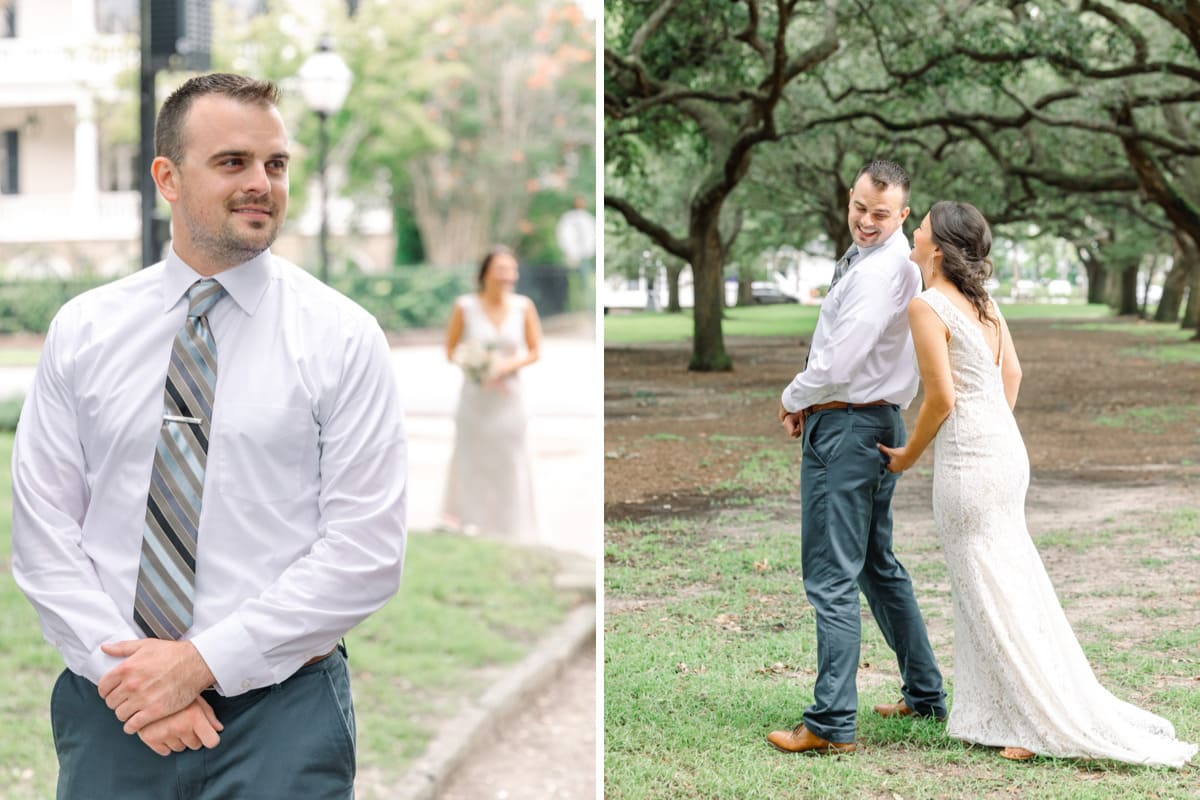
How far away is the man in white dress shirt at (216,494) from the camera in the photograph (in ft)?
7.01

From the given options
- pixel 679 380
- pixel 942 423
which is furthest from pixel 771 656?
pixel 679 380

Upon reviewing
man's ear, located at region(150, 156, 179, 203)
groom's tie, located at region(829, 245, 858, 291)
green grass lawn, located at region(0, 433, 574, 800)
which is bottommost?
green grass lawn, located at region(0, 433, 574, 800)

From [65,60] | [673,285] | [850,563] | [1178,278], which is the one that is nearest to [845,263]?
[850,563]

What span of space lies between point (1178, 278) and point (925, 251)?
289 inches

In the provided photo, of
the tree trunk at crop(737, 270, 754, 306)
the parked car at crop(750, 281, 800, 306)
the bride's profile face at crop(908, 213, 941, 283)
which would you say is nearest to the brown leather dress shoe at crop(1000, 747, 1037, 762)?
the bride's profile face at crop(908, 213, 941, 283)

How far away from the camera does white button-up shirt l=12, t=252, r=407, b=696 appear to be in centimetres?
213

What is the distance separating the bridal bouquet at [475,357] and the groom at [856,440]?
4050mm

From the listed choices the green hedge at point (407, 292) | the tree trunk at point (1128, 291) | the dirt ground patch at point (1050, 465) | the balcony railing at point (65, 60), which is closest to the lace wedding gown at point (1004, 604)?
the dirt ground patch at point (1050, 465)

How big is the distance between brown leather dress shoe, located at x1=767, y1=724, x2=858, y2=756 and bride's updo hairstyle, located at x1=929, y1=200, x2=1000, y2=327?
1.11 m

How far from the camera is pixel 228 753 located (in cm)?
216

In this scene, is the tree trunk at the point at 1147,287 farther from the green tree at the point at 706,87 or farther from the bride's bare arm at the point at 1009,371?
the bride's bare arm at the point at 1009,371

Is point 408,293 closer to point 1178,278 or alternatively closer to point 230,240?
point 1178,278

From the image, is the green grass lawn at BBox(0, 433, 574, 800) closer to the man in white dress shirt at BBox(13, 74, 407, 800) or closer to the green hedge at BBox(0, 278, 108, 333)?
the man in white dress shirt at BBox(13, 74, 407, 800)

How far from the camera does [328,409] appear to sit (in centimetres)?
217
